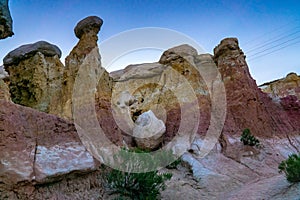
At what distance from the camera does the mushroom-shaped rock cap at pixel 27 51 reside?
10211 millimetres

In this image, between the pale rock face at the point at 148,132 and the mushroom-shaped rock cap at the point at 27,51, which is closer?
the pale rock face at the point at 148,132

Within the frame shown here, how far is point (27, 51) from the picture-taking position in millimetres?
10234

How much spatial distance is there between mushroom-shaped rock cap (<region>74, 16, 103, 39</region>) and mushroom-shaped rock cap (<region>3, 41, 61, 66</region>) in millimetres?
1358

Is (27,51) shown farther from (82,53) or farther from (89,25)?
(89,25)

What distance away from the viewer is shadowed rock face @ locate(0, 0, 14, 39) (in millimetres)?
5219

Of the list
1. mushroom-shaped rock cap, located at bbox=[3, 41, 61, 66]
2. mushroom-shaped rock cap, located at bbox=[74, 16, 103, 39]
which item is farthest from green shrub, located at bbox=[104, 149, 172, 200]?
A: mushroom-shaped rock cap, located at bbox=[3, 41, 61, 66]

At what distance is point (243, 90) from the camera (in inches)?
404

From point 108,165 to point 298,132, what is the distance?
332 inches

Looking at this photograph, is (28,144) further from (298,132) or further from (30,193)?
(298,132)

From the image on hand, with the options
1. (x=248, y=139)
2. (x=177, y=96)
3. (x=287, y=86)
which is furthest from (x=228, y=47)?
(x=287, y=86)

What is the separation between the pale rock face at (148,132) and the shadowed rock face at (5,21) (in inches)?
192

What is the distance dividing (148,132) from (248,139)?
3196 mm

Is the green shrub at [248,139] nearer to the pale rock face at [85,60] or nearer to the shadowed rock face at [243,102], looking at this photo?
the shadowed rock face at [243,102]

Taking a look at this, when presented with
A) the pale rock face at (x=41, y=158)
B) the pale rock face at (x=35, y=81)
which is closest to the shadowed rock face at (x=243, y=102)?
the pale rock face at (x=41, y=158)
